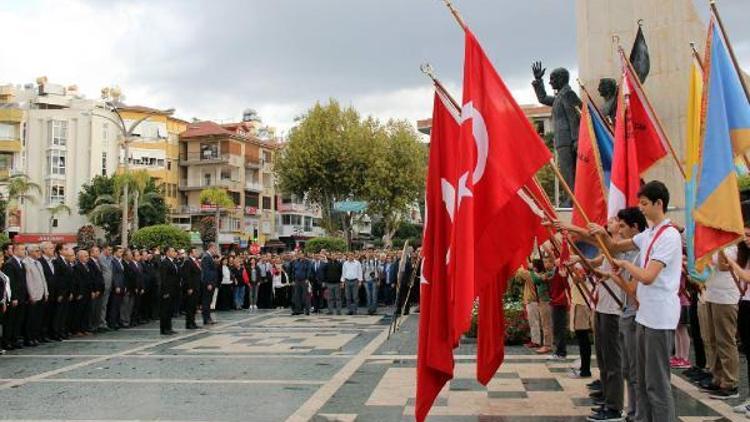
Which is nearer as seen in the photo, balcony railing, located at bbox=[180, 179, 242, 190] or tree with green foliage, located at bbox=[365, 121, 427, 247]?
tree with green foliage, located at bbox=[365, 121, 427, 247]

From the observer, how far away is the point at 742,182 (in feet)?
61.3

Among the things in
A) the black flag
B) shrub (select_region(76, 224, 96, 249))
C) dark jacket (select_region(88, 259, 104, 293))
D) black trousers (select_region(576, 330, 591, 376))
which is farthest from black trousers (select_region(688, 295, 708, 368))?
shrub (select_region(76, 224, 96, 249))

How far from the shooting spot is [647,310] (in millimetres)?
5023

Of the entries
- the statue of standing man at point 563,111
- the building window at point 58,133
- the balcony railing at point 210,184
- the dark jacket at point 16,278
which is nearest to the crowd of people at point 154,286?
the dark jacket at point 16,278

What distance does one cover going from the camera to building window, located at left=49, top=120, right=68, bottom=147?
6462 cm

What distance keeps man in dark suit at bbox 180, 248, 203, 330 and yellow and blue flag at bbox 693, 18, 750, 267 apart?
496 inches

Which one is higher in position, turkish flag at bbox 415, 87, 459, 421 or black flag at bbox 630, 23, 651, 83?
black flag at bbox 630, 23, 651, 83

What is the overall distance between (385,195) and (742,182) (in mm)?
26433

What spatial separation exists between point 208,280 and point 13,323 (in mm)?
5275

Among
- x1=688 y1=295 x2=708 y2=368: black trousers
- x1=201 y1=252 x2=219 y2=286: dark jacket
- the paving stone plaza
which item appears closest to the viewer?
the paving stone plaza

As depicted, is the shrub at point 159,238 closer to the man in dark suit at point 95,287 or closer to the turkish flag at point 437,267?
the man in dark suit at point 95,287

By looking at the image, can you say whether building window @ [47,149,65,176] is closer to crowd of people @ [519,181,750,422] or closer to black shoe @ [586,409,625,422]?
crowd of people @ [519,181,750,422]

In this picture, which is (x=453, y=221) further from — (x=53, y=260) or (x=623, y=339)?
(x=53, y=260)

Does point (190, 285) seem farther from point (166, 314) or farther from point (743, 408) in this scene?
point (743, 408)
